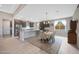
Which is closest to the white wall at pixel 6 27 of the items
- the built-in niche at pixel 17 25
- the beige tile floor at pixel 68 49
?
the built-in niche at pixel 17 25

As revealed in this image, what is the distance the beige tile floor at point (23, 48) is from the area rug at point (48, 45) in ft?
0.24

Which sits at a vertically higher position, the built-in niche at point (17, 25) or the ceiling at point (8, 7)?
the ceiling at point (8, 7)

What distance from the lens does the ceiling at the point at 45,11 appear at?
241 cm

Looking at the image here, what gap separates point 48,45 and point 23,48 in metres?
0.59

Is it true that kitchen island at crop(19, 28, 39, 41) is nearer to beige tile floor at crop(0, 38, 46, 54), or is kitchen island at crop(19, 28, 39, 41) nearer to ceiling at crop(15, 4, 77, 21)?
beige tile floor at crop(0, 38, 46, 54)

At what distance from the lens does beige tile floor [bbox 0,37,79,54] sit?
239 centimetres

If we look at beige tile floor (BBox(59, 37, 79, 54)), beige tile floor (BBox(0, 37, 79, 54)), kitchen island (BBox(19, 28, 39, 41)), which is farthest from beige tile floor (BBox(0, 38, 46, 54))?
beige tile floor (BBox(59, 37, 79, 54))

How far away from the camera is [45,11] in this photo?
2498 millimetres

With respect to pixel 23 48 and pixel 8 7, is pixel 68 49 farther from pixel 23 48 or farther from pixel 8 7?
pixel 8 7

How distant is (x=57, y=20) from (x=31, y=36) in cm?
74

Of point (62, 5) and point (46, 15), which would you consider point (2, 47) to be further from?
point (62, 5)

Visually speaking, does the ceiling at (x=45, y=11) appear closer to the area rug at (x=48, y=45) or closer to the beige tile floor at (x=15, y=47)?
the area rug at (x=48, y=45)

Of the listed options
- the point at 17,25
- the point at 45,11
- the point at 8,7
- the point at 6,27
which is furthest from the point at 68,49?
the point at 8,7

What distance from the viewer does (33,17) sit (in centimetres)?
253
